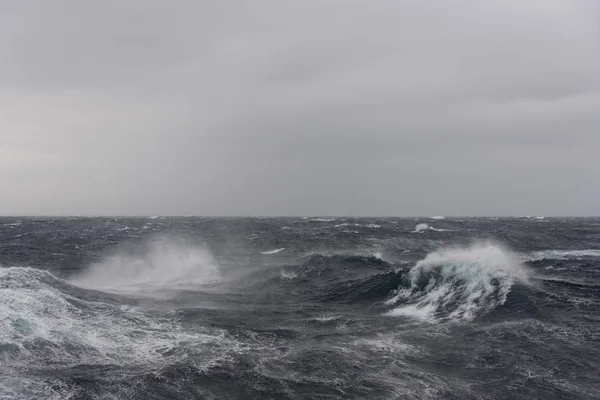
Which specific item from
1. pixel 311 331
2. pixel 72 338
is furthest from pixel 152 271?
pixel 311 331

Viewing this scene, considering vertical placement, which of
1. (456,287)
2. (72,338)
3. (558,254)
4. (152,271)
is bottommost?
(152,271)

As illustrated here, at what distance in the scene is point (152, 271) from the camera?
137 feet

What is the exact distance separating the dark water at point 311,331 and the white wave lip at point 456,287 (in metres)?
0.12

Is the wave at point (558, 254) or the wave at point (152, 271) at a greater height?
the wave at point (558, 254)

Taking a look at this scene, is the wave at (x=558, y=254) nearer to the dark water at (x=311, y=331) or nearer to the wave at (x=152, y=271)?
the dark water at (x=311, y=331)

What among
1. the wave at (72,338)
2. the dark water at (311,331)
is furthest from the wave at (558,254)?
the wave at (72,338)

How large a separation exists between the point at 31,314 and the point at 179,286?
1454 cm

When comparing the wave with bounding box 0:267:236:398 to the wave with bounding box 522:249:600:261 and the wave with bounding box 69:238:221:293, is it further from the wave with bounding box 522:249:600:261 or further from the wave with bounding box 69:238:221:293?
the wave with bounding box 522:249:600:261

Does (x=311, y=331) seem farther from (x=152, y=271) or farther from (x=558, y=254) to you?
(x=558, y=254)

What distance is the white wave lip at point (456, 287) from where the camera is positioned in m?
24.9

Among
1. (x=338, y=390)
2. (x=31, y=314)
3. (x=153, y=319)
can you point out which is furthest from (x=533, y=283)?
(x=31, y=314)

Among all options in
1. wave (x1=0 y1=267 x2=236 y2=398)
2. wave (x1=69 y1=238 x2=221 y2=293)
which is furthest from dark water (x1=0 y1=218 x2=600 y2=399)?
wave (x1=69 y1=238 x2=221 y2=293)

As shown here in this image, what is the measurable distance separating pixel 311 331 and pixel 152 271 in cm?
2481

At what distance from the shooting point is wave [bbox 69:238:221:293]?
34031 mm
